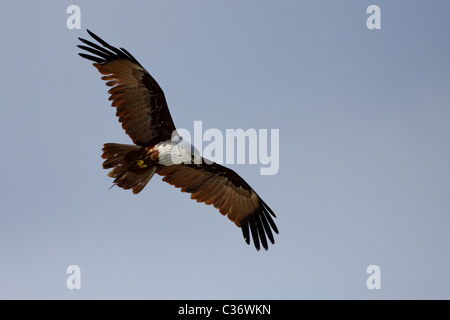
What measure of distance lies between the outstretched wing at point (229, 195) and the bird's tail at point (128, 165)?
0.72m

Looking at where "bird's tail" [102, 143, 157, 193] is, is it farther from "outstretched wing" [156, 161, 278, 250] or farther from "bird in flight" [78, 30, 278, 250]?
"outstretched wing" [156, 161, 278, 250]

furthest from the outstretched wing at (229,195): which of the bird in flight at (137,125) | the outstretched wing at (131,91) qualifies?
the outstretched wing at (131,91)

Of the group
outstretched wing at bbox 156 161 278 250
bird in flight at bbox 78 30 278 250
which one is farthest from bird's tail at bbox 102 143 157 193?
outstretched wing at bbox 156 161 278 250

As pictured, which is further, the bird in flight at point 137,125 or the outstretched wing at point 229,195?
the outstretched wing at point 229,195

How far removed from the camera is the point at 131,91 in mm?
10961

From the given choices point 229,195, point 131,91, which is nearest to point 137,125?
point 131,91

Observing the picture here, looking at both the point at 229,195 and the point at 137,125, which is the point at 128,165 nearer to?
the point at 137,125

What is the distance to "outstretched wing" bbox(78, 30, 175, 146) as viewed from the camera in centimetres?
1089

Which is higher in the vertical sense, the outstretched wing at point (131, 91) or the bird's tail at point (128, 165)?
the outstretched wing at point (131, 91)

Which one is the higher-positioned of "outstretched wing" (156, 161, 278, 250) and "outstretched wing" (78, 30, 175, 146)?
"outstretched wing" (78, 30, 175, 146)

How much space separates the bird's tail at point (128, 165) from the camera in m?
10.8

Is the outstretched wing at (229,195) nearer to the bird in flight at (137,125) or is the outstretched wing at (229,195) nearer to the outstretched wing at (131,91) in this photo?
the bird in flight at (137,125)

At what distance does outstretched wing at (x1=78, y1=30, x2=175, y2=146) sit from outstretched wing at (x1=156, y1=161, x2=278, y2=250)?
1.23m
